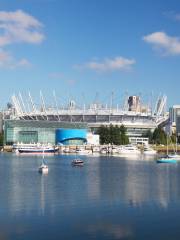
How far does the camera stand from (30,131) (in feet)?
274

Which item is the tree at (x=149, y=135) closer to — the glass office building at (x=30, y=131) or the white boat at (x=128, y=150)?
the glass office building at (x=30, y=131)

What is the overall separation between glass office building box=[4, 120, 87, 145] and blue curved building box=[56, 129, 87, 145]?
61.8 inches

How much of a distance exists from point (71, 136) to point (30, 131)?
7047 millimetres

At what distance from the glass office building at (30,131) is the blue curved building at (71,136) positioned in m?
1.57

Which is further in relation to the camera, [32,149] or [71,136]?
[71,136]

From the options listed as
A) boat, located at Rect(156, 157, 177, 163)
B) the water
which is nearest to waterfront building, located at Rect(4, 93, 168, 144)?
boat, located at Rect(156, 157, 177, 163)

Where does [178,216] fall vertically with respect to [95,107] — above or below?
below

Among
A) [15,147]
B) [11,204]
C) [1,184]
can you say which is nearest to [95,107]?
[15,147]

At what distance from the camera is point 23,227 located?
493 inches

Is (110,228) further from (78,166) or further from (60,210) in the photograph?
(78,166)

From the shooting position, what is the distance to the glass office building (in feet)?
268

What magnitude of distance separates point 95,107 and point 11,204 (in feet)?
269

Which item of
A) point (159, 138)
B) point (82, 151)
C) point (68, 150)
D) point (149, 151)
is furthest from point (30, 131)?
point (149, 151)

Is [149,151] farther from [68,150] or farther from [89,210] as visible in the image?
[89,210]
